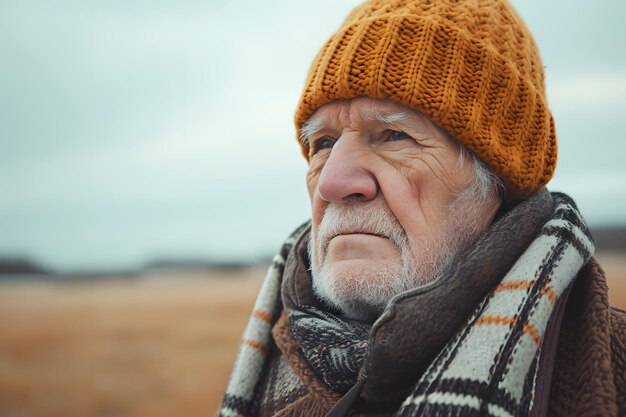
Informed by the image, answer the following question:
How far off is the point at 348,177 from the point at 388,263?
0.33 meters

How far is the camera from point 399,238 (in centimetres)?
171

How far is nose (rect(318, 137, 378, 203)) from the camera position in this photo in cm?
175

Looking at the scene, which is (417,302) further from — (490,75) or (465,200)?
(490,75)

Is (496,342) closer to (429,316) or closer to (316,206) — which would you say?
(429,316)

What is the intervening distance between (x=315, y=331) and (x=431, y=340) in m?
0.44

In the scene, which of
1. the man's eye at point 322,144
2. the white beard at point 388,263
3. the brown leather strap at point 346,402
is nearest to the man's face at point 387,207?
the white beard at point 388,263

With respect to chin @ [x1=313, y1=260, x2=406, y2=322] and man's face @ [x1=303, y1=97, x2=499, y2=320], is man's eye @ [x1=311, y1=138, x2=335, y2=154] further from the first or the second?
chin @ [x1=313, y1=260, x2=406, y2=322]

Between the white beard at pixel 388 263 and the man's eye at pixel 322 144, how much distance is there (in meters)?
0.31

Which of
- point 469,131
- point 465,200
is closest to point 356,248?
point 465,200

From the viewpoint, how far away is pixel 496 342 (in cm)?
127

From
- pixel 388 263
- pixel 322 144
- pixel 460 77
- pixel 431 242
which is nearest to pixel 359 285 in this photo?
pixel 388 263

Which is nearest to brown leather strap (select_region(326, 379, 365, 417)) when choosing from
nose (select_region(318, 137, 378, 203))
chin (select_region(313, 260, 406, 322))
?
chin (select_region(313, 260, 406, 322))

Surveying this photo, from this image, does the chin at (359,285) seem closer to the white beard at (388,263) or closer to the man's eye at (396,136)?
the white beard at (388,263)

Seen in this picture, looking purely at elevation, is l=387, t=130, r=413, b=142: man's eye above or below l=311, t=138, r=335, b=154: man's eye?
below
